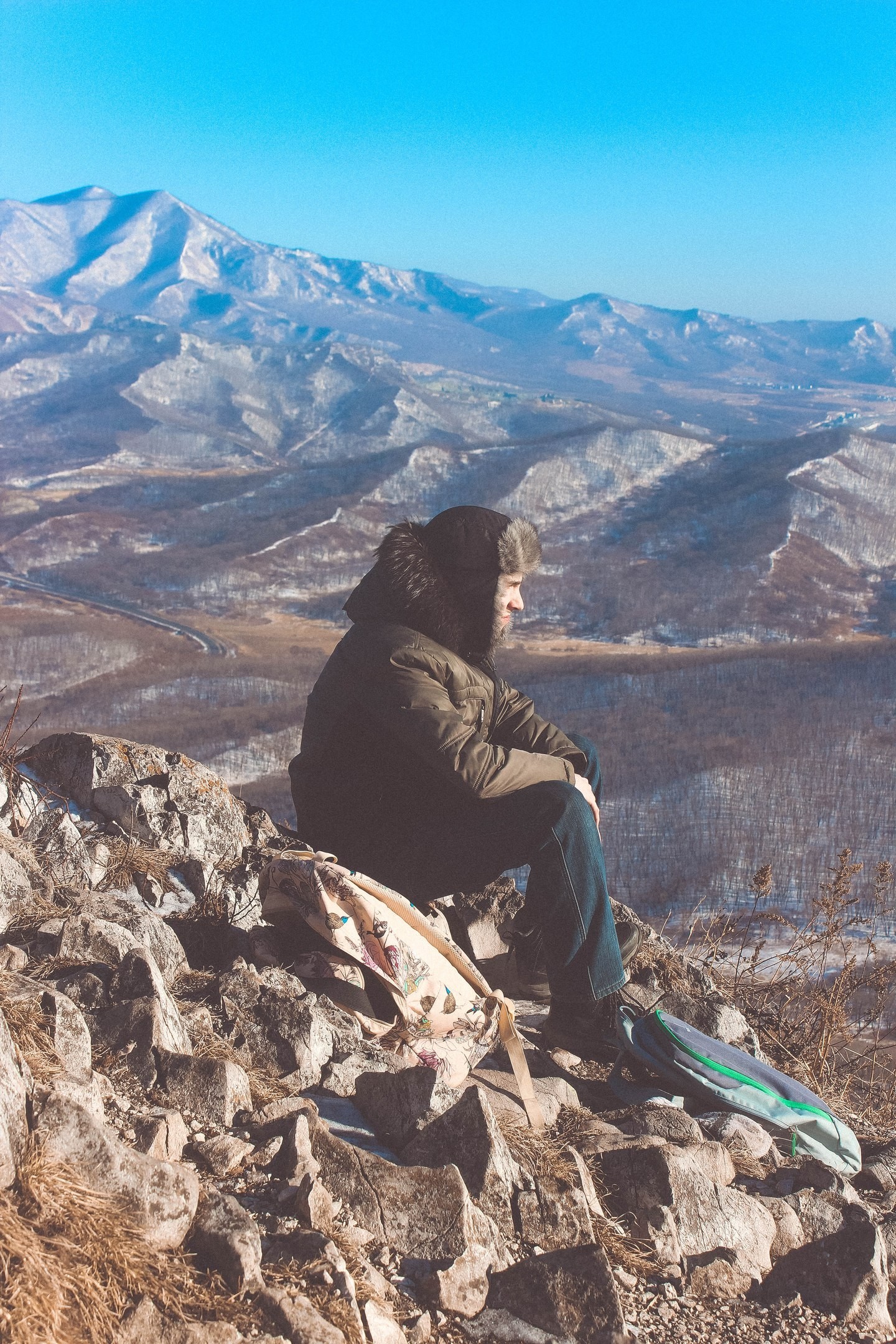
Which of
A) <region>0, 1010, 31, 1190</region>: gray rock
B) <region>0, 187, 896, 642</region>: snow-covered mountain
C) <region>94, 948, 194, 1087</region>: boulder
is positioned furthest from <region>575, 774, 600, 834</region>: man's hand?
<region>0, 187, 896, 642</region>: snow-covered mountain

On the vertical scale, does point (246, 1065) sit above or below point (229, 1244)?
below

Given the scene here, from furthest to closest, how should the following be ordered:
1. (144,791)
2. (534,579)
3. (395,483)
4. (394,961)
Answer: (395,483), (534,579), (144,791), (394,961)

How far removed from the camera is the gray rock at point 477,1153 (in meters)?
2.20

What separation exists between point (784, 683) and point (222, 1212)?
90.0ft

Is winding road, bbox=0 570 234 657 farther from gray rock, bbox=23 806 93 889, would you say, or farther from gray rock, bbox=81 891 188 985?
gray rock, bbox=81 891 188 985

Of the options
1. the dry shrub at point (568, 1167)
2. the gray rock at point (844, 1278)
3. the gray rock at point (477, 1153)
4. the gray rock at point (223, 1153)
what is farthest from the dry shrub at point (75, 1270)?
the gray rock at point (844, 1278)

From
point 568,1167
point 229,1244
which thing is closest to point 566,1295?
point 568,1167

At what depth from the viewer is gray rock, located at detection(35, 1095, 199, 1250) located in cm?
181

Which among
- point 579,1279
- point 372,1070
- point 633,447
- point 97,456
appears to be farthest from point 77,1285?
point 97,456

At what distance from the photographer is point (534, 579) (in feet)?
166

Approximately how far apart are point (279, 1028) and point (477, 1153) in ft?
2.37

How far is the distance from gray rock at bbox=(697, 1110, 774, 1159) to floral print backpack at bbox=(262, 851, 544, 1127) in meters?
0.62

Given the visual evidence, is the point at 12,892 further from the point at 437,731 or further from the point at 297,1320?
the point at 297,1320

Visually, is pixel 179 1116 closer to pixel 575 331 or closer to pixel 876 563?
pixel 876 563
